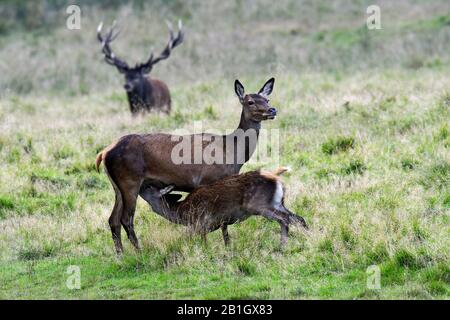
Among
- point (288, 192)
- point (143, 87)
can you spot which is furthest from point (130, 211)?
point (143, 87)

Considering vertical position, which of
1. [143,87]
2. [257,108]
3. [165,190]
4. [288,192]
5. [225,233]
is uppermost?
[257,108]

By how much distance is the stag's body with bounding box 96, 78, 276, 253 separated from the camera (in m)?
9.34

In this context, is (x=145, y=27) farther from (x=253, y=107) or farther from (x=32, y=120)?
(x=253, y=107)

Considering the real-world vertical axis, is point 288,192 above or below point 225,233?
above

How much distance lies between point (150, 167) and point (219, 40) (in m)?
16.7

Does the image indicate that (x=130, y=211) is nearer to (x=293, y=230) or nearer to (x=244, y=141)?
A: (x=244, y=141)

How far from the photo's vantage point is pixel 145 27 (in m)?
27.7

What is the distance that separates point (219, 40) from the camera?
25766 millimetres

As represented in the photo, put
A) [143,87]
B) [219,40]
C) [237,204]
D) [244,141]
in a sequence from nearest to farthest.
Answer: [237,204] < [244,141] < [143,87] < [219,40]

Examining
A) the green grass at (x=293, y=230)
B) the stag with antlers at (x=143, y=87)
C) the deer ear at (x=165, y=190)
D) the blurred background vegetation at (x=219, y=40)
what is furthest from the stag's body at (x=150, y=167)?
the blurred background vegetation at (x=219, y=40)

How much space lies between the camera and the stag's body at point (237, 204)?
359 inches
